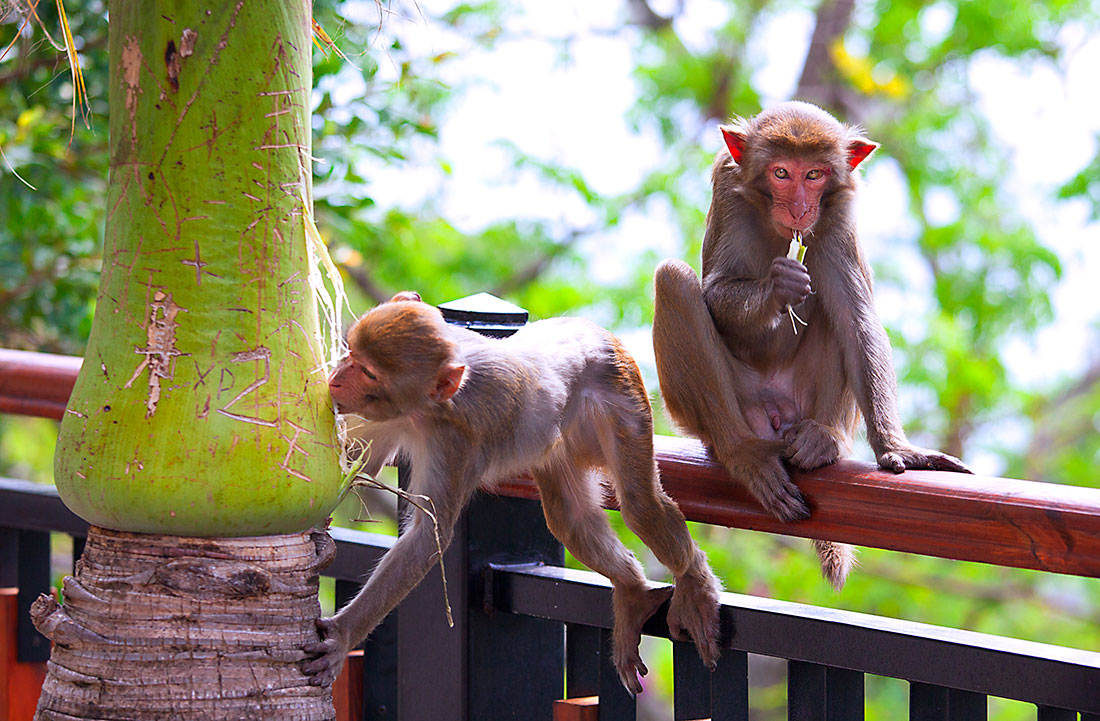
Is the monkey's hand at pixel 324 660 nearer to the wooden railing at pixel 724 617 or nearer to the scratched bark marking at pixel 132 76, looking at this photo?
the wooden railing at pixel 724 617

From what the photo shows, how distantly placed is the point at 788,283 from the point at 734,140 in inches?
17.8

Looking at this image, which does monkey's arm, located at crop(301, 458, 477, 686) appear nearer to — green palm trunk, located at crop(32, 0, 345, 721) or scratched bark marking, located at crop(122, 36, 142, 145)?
green palm trunk, located at crop(32, 0, 345, 721)

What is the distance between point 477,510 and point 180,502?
75 cm

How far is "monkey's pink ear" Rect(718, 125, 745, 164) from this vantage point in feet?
8.34

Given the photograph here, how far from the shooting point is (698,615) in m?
1.77

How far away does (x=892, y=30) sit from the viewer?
7469mm

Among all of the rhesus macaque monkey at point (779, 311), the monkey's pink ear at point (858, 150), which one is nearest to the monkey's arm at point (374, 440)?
the rhesus macaque monkey at point (779, 311)

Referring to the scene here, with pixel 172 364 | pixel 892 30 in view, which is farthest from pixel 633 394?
pixel 892 30

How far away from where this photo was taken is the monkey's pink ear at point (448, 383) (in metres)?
1.89

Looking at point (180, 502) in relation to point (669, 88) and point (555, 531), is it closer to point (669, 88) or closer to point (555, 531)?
point (555, 531)

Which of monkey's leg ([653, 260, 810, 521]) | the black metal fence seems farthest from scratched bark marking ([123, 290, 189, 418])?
monkey's leg ([653, 260, 810, 521])

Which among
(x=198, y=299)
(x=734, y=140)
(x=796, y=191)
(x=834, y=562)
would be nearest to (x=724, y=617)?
(x=834, y=562)

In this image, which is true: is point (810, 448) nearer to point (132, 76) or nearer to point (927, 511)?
point (927, 511)

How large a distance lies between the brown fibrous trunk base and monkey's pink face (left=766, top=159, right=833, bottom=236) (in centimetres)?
135
